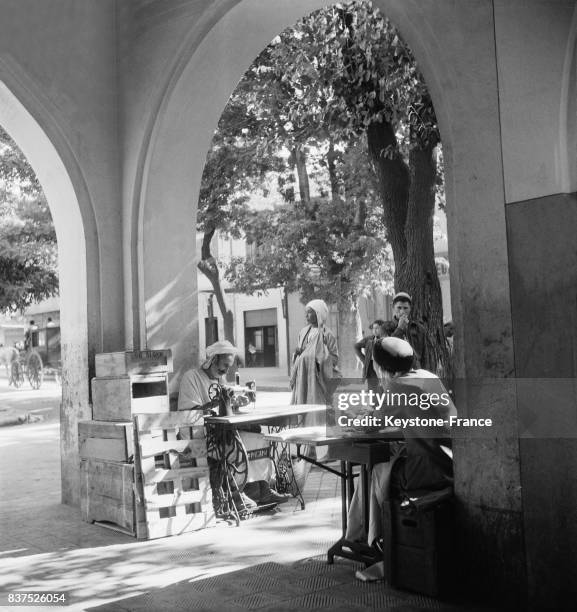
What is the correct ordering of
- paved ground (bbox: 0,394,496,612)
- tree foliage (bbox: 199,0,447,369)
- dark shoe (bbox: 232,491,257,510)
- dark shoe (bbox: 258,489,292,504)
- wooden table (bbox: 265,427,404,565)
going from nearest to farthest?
paved ground (bbox: 0,394,496,612) → wooden table (bbox: 265,427,404,565) → dark shoe (bbox: 232,491,257,510) → dark shoe (bbox: 258,489,292,504) → tree foliage (bbox: 199,0,447,369)

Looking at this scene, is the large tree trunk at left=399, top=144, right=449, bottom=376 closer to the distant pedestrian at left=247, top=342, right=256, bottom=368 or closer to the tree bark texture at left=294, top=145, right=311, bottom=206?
the tree bark texture at left=294, top=145, right=311, bottom=206

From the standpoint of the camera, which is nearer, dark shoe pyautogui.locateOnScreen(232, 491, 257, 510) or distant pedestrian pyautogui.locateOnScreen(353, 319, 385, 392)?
dark shoe pyautogui.locateOnScreen(232, 491, 257, 510)

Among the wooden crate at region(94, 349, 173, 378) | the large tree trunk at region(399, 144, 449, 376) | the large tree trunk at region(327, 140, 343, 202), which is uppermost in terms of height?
the large tree trunk at region(327, 140, 343, 202)

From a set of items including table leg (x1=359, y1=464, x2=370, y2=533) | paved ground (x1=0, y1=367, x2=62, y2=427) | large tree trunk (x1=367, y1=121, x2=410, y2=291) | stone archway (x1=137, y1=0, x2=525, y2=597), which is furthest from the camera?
paved ground (x1=0, y1=367, x2=62, y2=427)

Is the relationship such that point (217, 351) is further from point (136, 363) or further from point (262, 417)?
point (262, 417)

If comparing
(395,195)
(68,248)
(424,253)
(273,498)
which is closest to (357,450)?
(273,498)

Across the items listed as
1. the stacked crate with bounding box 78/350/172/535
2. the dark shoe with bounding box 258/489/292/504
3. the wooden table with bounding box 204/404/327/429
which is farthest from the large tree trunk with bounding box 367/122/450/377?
the stacked crate with bounding box 78/350/172/535

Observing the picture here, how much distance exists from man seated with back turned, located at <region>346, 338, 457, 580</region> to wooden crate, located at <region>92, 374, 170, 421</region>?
2180mm

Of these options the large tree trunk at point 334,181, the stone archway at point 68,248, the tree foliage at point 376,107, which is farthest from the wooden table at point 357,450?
the large tree trunk at point 334,181

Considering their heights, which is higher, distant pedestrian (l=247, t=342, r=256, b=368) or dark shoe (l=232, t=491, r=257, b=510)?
distant pedestrian (l=247, t=342, r=256, b=368)

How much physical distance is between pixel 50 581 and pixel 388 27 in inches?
239

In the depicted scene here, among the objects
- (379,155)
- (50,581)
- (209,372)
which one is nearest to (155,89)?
(209,372)

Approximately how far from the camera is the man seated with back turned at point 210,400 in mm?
6145

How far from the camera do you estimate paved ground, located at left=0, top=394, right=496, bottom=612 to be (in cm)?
409
